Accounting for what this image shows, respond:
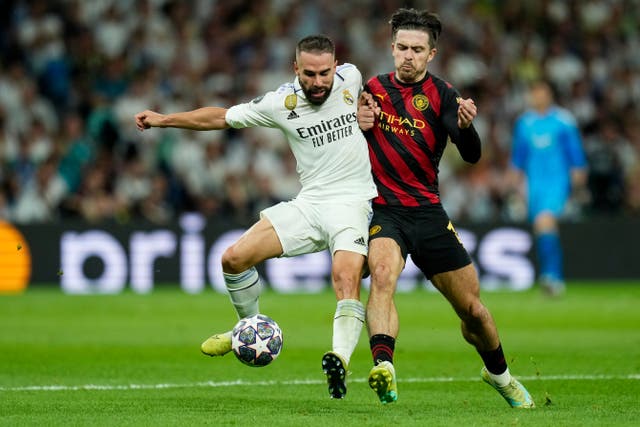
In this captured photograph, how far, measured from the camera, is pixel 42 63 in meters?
20.0

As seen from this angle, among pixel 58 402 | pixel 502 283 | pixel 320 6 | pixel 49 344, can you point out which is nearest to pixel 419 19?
pixel 58 402

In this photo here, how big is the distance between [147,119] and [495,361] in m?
2.71

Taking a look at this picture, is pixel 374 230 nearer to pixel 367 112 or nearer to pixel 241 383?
pixel 367 112

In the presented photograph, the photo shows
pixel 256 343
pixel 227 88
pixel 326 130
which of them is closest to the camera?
pixel 256 343

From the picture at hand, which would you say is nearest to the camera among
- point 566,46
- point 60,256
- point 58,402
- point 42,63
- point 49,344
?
point 58,402

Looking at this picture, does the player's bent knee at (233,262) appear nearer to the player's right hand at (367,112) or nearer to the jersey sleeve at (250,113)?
the jersey sleeve at (250,113)

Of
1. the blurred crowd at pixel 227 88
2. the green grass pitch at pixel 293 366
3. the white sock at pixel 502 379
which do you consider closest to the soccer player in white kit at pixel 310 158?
the green grass pitch at pixel 293 366

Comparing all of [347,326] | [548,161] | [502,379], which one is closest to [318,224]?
[347,326]

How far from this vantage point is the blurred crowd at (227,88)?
19188mm

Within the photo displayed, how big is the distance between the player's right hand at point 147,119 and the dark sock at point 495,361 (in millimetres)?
2570

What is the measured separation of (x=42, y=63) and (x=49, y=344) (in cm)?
851

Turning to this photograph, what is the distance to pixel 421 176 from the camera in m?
8.24

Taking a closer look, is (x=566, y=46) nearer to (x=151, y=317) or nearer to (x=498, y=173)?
(x=498, y=173)

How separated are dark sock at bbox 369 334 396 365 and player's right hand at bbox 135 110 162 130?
2027 millimetres
